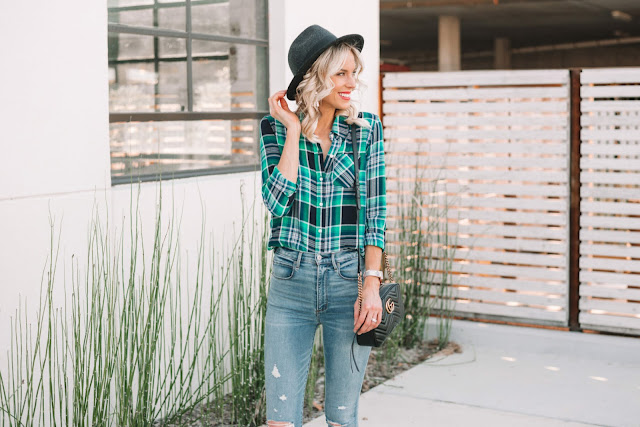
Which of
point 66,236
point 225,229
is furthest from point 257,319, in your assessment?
point 66,236

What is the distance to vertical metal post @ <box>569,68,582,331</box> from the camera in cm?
452

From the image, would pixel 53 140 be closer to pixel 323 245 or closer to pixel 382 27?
pixel 323 245

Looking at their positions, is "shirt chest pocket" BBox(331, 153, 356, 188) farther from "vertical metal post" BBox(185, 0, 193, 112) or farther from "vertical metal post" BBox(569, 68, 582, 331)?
"vertical metal post" BBox(569, 68, 582, 331)

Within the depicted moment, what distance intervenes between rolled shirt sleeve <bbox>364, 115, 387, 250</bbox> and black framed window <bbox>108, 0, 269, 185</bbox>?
1.21 meters

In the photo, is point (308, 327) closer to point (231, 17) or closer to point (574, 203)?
point (231, 17)

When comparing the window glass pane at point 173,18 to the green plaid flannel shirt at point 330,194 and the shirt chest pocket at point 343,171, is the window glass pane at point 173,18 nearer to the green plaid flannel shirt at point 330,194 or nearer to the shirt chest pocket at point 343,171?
the green plaid flannel shirt at point 330,194

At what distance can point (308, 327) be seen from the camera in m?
2.17

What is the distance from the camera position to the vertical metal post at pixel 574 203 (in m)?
4.52

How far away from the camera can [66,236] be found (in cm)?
278

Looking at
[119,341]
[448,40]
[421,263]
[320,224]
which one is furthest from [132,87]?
[448,40]

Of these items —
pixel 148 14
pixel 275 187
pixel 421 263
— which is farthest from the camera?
pixel 421 263

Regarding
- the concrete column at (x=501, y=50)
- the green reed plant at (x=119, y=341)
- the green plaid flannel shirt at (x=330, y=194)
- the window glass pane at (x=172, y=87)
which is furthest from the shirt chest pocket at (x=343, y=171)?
the concrete column at (x=501, y=50)

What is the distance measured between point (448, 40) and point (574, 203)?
460 inches

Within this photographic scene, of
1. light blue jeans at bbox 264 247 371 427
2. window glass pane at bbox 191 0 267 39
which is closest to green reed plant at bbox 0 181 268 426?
light blue jeans at bbox 264 247 371 427
